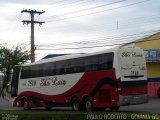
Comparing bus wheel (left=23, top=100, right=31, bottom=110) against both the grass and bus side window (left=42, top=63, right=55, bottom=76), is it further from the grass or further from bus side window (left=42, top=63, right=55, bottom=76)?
the grass

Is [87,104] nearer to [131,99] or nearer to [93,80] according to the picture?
[93,80]

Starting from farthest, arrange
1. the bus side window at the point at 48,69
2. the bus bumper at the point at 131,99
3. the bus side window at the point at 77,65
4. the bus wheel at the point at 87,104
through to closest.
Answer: the bus side window at the point at 48,69, the bus side window at the point at 77,65, the bus wheel at the point at 87,104, the bus bumper at the point at 131,99

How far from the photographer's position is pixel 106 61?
26562 millimetres

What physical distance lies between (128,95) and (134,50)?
2.59 metres

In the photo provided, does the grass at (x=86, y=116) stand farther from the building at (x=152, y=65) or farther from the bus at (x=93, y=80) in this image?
the building at (x=152, y=65)

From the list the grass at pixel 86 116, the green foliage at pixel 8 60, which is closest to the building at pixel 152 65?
the green foliage at pixel 8 60

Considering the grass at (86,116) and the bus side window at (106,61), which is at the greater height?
the bus side window at (106,61)

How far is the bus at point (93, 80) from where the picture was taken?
1031 inches

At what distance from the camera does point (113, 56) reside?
26.3 m

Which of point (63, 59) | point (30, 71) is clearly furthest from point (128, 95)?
point (30, 71)

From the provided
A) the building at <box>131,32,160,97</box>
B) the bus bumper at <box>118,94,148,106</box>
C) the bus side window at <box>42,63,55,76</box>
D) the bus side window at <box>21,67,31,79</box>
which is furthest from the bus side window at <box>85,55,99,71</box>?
the building at <box>131,32,160,97</box>

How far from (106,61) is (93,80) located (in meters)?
1.65

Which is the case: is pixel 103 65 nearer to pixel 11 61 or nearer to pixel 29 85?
pixel 29 85

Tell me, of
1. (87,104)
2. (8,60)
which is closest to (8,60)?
(8,60)
